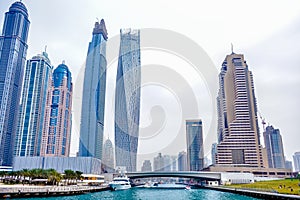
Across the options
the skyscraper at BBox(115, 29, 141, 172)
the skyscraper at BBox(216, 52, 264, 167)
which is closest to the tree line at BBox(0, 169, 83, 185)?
the skyscraper at BBox(115, 29, 141, 172)

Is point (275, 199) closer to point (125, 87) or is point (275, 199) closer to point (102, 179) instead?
point (102, 179)

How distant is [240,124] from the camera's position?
160 metres

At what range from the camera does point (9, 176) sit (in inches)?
3263

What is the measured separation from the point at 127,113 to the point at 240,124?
72.0m

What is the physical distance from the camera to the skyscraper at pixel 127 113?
16775 cm

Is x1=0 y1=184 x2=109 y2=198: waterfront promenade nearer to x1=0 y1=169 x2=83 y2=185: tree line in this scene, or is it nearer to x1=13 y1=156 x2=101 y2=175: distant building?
x1=0 y1=169 x2=83 y2=185: tree line

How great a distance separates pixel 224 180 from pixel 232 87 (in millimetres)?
76651

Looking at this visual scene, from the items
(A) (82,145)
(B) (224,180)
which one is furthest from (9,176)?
(A) (82,145)

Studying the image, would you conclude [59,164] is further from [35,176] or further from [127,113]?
[127,113]

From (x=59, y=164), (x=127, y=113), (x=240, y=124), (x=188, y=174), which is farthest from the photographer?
(x=127, y=113)

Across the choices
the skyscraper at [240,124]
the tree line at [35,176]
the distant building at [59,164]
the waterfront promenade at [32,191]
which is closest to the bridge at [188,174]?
the distant building at [59,164]

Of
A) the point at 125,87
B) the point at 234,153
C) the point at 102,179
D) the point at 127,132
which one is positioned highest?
the point at 125,87

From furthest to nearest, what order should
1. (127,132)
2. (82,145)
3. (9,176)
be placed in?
1. (82,145)
2. (127,132)
3. (9,176)

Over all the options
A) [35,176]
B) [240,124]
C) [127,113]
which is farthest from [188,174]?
[35,176]
